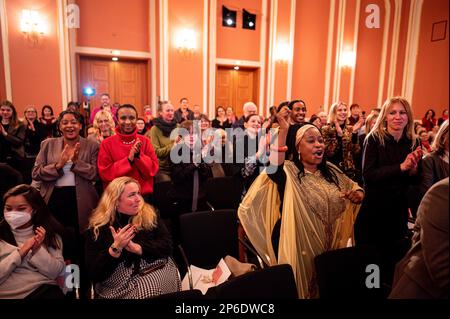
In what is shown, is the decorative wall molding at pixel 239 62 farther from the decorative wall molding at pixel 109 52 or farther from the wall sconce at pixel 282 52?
the decorative wall molding at pixel 109 52

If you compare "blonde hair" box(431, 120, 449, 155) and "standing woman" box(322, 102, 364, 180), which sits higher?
"blonde hair" box(431, 120, 449, 155)

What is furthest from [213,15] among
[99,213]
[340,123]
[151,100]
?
[99,213]

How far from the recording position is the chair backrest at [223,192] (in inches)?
121

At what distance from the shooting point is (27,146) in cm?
483

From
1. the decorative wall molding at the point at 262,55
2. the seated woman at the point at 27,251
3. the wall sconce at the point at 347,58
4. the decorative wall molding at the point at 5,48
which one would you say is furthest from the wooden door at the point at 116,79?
the seated woman at the point at 27,251

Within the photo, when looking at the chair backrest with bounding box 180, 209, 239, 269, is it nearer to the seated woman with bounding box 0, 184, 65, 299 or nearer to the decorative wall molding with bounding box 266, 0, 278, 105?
the seated woman with bounding box 0, 184, 65, 299

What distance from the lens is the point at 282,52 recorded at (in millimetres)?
8211

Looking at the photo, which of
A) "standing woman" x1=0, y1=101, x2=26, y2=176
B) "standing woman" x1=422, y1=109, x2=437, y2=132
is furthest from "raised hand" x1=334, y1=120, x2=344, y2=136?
"standing woman" x1=422, y1=109, x2=437, y2=132

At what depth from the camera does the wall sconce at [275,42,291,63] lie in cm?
817

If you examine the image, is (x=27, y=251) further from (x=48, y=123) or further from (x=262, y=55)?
(x=262, y=55)

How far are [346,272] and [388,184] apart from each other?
2.33 ft

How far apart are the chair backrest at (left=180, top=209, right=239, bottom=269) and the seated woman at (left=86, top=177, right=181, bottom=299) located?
1.07ft
